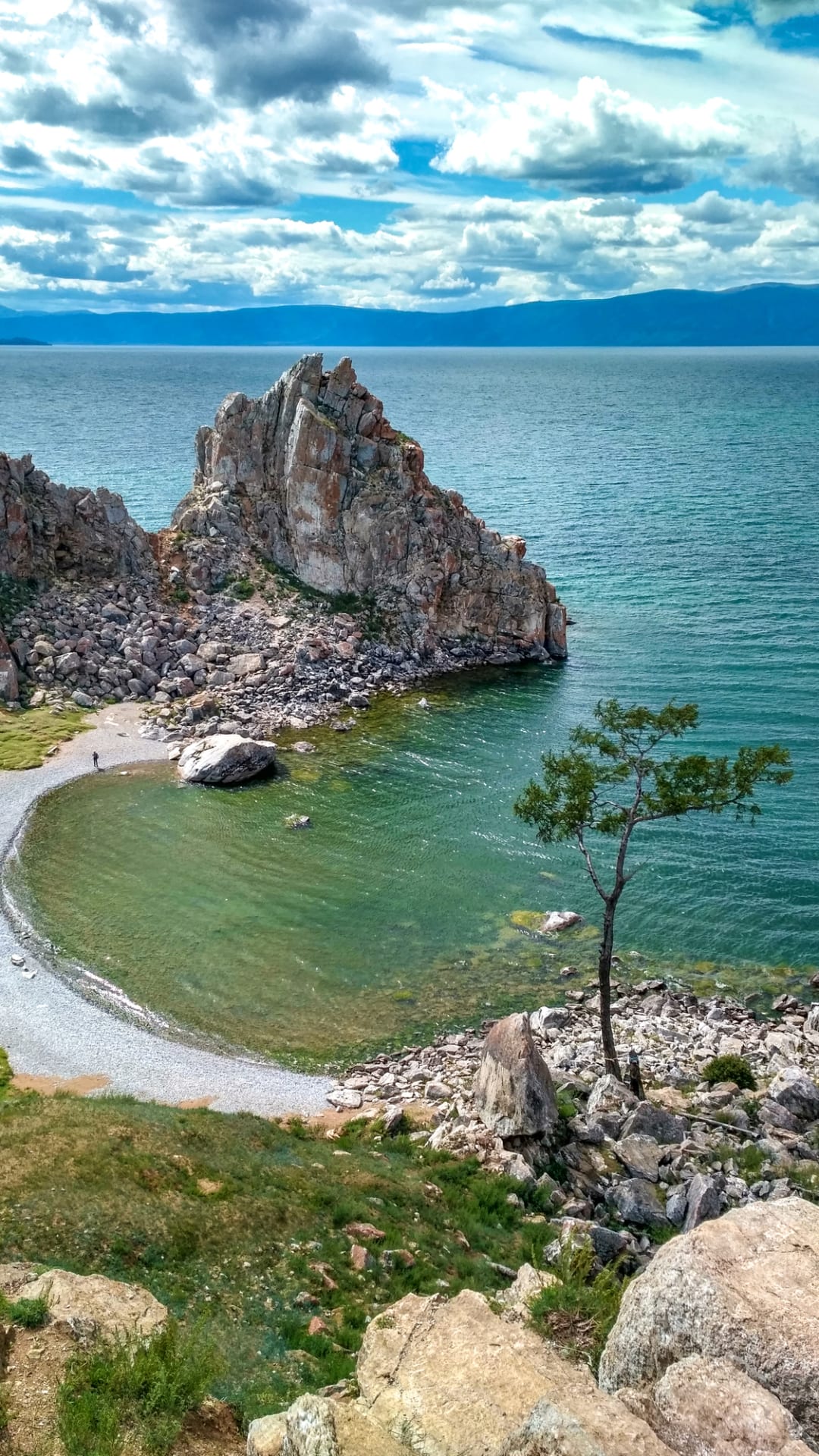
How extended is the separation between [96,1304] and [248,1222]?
570 cm

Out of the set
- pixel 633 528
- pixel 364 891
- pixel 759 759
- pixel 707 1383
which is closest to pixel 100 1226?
pixel 707 1383

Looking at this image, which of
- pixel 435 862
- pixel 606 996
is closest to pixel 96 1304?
pixel 606 996

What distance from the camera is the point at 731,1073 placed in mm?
33250

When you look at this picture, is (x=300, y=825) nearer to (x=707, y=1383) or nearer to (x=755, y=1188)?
(x=755, y=1188)

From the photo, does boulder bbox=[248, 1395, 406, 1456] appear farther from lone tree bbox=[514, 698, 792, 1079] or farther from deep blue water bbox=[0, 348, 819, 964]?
deep blue water bbox=[0, 348, 819, 964]

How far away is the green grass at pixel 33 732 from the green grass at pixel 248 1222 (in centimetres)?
3362

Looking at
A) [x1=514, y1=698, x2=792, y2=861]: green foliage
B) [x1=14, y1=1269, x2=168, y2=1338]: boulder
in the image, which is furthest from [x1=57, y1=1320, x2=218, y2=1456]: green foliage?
[x1=514, y1=698, x2=792, y2=861]: green foliage

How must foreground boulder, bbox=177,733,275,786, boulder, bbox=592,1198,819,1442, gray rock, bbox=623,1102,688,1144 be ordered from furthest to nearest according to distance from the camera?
foreground boulder, bbox=177,733,275,786
gray rock, bbox=623,1102,688,1144
boulder, bbox=592,1198,819,1442

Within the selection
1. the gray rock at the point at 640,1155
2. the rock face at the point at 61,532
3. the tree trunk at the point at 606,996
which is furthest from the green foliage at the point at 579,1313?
the rock face at the point at 61,532

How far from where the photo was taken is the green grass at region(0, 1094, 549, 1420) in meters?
19.2

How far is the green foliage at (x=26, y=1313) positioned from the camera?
16.2 m

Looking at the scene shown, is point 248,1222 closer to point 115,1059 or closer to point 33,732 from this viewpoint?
point 115,1059

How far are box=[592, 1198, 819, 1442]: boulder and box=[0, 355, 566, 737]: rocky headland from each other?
180 ft

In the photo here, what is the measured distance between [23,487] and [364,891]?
45567 millimetres
